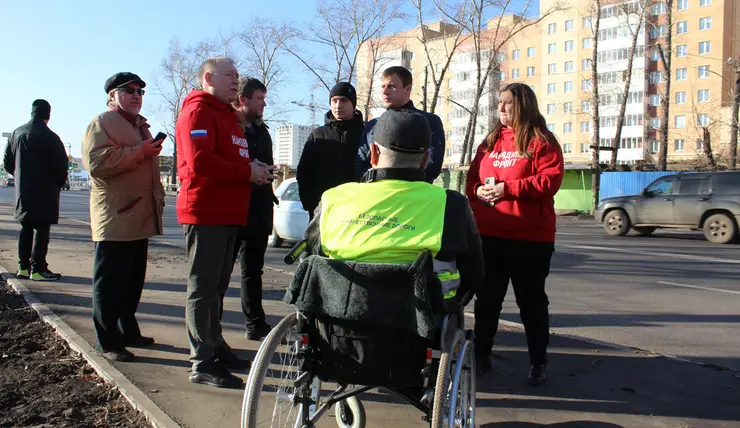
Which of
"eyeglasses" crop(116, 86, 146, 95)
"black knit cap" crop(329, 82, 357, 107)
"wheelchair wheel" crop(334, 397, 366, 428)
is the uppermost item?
"black knit cap" crop(329, 82, 357, 107)

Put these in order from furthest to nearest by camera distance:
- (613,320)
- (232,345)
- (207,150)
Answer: (613,320) → (232,345) → (207,150)

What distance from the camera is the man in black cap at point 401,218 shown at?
8.54ft

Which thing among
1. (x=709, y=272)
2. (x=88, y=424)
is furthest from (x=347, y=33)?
(x=88, y=424)

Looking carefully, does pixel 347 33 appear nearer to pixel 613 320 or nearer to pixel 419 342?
pixel 613 320

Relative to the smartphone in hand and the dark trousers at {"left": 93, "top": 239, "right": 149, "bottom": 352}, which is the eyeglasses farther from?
the dark trousers at {"left": 93, "top": 239, "right": 149, "bottom": 352}

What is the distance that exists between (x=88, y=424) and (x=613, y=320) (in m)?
5.04

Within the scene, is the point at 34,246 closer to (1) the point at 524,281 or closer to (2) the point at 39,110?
(2) the point at 39,110

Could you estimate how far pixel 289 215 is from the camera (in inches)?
484

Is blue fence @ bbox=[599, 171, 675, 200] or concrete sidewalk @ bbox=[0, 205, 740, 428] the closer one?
concrete sidewalk @ bbox=[0, 205, 740, 428]

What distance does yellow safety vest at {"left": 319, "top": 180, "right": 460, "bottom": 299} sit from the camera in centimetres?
259

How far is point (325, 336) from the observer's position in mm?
2643

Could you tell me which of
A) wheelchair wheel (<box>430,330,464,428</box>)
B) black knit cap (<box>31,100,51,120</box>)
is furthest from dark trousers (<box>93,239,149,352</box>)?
black knit cap (<box>31,100,51,120</box>)

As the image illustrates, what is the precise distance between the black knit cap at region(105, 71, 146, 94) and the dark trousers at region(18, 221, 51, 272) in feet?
12.2

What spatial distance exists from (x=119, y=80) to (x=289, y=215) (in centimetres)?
774
